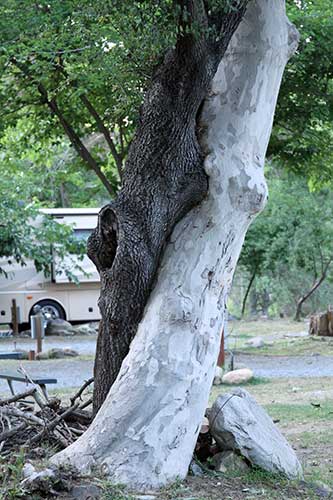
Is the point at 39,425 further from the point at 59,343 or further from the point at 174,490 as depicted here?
the point at 59,343

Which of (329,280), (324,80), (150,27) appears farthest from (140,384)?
(329,280)

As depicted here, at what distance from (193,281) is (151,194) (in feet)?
2.33

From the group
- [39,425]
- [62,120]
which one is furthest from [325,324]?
[39,425]

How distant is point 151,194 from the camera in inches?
272

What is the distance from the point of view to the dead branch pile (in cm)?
700

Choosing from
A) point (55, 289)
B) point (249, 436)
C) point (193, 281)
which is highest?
point (193, 281)

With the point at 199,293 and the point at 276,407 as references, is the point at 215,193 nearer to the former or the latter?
the point at 199,293

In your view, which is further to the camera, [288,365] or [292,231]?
[292,231]

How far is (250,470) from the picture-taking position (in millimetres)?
6918

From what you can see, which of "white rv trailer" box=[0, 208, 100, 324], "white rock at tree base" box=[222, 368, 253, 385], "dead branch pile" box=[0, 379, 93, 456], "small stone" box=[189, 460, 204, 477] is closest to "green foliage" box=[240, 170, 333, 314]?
"white rv trailer" box=[0, 208, 100, 324]

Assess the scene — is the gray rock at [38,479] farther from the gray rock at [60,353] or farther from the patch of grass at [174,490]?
the gray rock at [60,353]

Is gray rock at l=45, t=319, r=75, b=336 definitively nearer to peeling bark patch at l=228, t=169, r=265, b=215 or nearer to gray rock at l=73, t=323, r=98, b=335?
gray rock at l=73, t=323, r=98, b=335

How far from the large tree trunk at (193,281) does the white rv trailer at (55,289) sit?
62.8 feet

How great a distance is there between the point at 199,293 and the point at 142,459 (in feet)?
4.15
